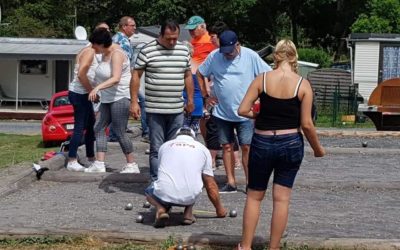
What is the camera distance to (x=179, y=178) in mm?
7070

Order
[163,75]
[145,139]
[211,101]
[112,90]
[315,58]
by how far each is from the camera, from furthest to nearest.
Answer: [315,58], [145,139], [112,90], [211,101], [163,75]

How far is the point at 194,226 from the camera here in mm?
7160

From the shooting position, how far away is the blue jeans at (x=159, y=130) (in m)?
8.41

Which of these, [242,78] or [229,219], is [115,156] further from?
[229,219]

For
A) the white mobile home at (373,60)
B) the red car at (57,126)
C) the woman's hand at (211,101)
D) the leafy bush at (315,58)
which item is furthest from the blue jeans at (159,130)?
the leafy bush at (315,58)

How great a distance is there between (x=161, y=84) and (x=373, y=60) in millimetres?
21762

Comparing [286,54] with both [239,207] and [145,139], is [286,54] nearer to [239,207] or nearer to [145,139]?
[239,207]

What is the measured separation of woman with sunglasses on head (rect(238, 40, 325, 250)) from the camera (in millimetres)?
6078

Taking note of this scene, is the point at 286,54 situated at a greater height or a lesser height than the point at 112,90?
greater

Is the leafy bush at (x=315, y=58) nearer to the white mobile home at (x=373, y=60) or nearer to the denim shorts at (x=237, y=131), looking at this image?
the white mobile home at (x=373, y=60)

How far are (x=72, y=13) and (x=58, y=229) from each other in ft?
150

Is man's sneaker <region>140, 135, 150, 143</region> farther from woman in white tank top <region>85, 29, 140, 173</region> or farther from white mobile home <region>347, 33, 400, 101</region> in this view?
white mobile home <region>347, 33, 400, 101</region>

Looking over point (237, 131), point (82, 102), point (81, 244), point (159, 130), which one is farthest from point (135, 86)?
point (81, 244)

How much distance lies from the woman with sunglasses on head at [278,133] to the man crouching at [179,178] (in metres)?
0.94
